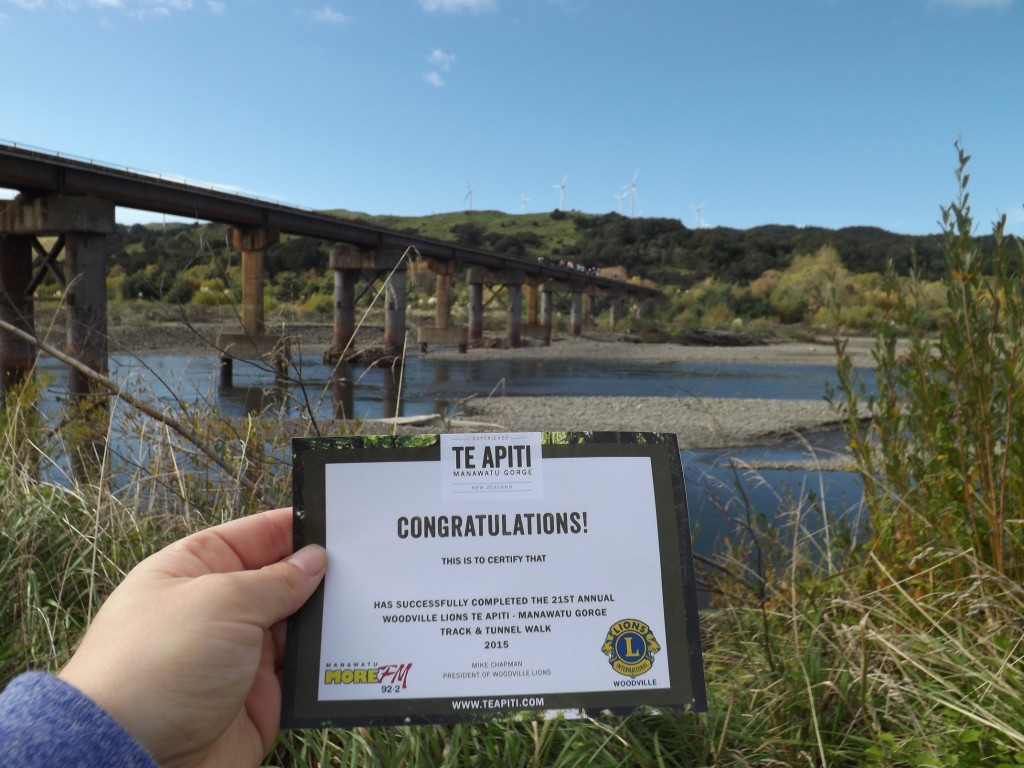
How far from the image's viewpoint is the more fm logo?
4.75 feet

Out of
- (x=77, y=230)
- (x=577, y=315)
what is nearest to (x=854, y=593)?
(x=77, y=230)

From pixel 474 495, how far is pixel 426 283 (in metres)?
3.79

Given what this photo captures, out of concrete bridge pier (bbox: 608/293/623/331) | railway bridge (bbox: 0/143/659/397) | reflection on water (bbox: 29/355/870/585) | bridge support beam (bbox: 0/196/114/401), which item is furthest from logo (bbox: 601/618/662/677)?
concrete bridge pier (bbox: 608/293/623/331)

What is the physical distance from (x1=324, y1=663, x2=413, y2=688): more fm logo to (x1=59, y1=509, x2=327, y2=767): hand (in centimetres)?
14

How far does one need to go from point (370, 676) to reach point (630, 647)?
1.56ft

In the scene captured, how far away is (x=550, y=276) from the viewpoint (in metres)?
53.5

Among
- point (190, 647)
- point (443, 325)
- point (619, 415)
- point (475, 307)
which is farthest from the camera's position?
point (475, 307)

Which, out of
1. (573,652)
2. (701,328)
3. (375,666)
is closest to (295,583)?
(375,666)

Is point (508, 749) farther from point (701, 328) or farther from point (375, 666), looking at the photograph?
point (701, 328)

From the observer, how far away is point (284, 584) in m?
1.42

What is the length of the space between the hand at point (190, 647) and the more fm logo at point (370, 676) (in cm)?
14

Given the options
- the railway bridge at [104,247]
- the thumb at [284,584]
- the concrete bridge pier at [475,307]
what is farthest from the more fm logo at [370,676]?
the concrete bridge pier at [475,307]

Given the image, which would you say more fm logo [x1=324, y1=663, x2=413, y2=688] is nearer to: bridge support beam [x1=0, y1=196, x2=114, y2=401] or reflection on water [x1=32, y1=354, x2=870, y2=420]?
reflection on water [x1=32, y1=354, x2=870, y2=420]

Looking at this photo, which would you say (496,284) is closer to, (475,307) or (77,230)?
(475,307)
